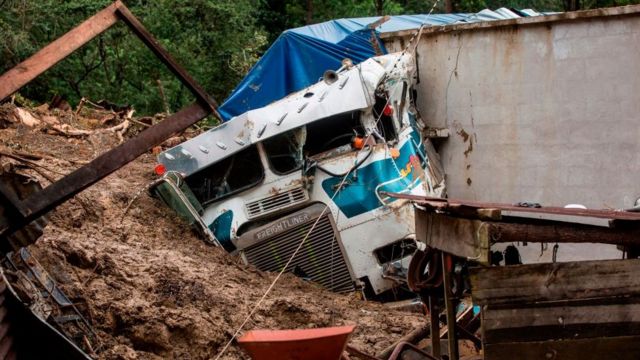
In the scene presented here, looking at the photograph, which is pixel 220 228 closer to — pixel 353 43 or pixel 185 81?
pixel 353 43

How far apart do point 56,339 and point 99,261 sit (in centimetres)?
273

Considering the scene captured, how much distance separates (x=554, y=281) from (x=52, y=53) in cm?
323

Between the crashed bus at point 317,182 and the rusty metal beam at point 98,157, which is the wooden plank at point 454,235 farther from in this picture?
the crashed bus at point 317,182

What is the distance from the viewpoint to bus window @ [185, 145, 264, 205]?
11000 millimetres

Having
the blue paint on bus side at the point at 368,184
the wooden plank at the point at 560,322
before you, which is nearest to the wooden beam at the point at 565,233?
the wooden plank at the point at 560,322

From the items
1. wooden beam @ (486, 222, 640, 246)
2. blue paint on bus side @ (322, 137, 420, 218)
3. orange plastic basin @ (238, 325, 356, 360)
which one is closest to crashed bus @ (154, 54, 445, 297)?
blue paint on bus side @ (322, 137, 420, 218)

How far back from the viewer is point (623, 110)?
1163cm

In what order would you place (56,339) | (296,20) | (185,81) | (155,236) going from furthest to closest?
(296,20), (155,236), (56,339), (185,81)

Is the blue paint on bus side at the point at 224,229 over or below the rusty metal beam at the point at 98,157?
below

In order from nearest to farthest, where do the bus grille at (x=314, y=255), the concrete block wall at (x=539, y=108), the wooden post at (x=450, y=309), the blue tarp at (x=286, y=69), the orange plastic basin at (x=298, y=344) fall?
1. the orange plastic basin at (x=298, y=344)
2. the wooden post at (x=450, y=309)
3. the bus grille at (x=314, y=255)
4. the concrete block wall at (x=539, y=108)
5. the blue tarp at (x=286, y=69)

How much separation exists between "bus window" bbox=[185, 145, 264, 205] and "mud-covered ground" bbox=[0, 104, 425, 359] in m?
0.55

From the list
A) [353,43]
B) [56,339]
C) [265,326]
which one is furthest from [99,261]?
[353,43]

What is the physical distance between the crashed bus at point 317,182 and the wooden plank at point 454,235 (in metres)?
4.37

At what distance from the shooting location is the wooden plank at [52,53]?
4.56 meters
